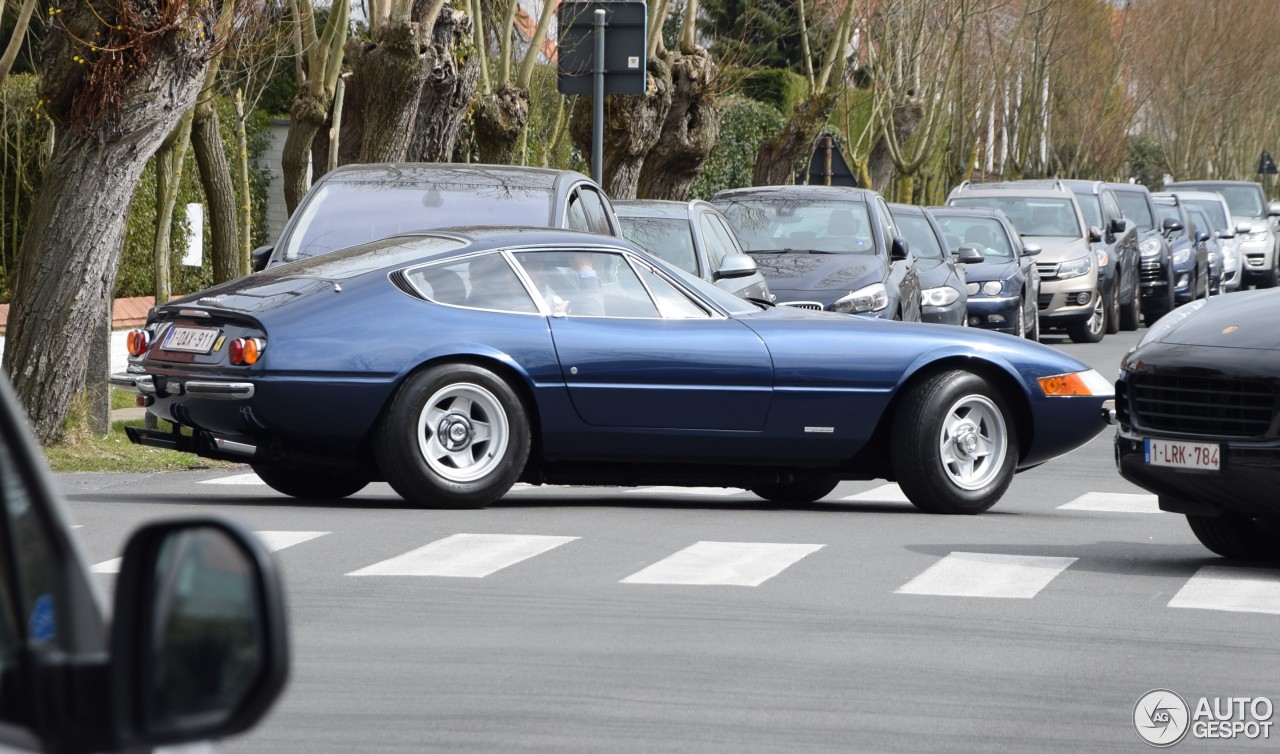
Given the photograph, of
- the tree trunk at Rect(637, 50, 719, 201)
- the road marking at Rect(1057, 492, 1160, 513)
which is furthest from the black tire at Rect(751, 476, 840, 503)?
the tree trunk at Rect(637, 50, 719, 201)

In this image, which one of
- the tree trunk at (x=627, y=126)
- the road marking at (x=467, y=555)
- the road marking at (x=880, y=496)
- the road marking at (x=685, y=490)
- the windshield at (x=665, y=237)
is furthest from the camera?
the tree trunk at (x=627, y=126)

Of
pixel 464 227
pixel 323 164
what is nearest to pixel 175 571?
pixel 464 227

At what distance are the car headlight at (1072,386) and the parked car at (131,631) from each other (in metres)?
9.08

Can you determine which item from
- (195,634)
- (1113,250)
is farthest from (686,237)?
(195,634)

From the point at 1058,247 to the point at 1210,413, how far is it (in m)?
20.4

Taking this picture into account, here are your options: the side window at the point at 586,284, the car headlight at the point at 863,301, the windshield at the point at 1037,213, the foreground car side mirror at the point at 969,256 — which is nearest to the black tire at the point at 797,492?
the side window at the point at 586,284

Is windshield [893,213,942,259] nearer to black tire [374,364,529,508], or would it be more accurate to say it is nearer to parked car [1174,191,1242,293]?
black tire [374,364,529,508]

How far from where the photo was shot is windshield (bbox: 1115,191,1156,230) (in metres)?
34.4

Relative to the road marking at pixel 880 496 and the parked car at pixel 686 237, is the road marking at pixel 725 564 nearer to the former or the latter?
the road marking at pixel 880 496

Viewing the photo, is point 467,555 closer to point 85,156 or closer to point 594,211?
point 594,211

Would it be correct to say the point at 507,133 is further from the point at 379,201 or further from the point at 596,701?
the point at 596,701

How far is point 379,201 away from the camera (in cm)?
1285

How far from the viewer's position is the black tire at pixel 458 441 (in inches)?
403

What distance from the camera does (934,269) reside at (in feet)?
72.8
